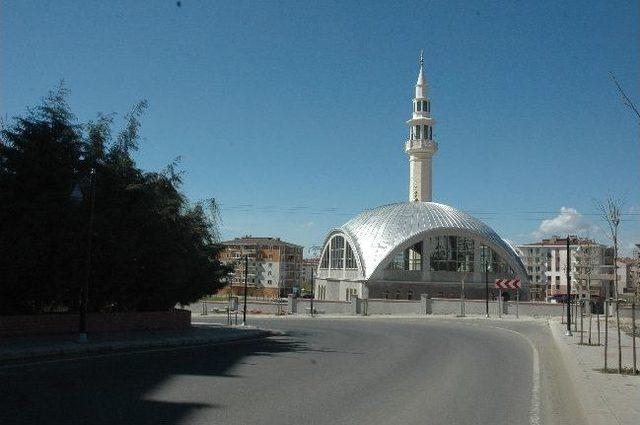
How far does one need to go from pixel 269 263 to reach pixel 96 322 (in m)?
105

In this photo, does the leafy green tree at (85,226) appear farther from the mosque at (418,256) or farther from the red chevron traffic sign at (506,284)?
the mosque at (418,256)

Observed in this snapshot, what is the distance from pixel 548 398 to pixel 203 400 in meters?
6.02

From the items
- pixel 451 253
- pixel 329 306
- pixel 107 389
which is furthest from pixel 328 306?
pixel 107 389

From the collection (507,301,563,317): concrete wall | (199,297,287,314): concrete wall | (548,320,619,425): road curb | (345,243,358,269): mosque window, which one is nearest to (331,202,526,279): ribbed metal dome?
(345,243,358,269): mosque window

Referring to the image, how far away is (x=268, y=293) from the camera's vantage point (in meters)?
115

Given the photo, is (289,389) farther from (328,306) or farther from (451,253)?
(451,253)

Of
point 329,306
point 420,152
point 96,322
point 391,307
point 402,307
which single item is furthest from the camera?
point 420,152

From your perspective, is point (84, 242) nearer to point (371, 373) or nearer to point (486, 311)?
point (371, 373)

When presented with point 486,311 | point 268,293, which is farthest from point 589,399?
point 268,293

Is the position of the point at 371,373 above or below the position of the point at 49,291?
below

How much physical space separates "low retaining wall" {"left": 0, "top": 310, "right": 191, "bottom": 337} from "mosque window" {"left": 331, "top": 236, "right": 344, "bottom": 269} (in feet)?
145

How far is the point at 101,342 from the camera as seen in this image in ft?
59.2

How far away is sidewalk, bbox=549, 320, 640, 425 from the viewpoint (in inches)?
371

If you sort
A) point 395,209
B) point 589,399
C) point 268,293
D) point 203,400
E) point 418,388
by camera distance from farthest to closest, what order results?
point 268,293 → point 395,209 → point 418,388 → point 589,399 → point 203,400
